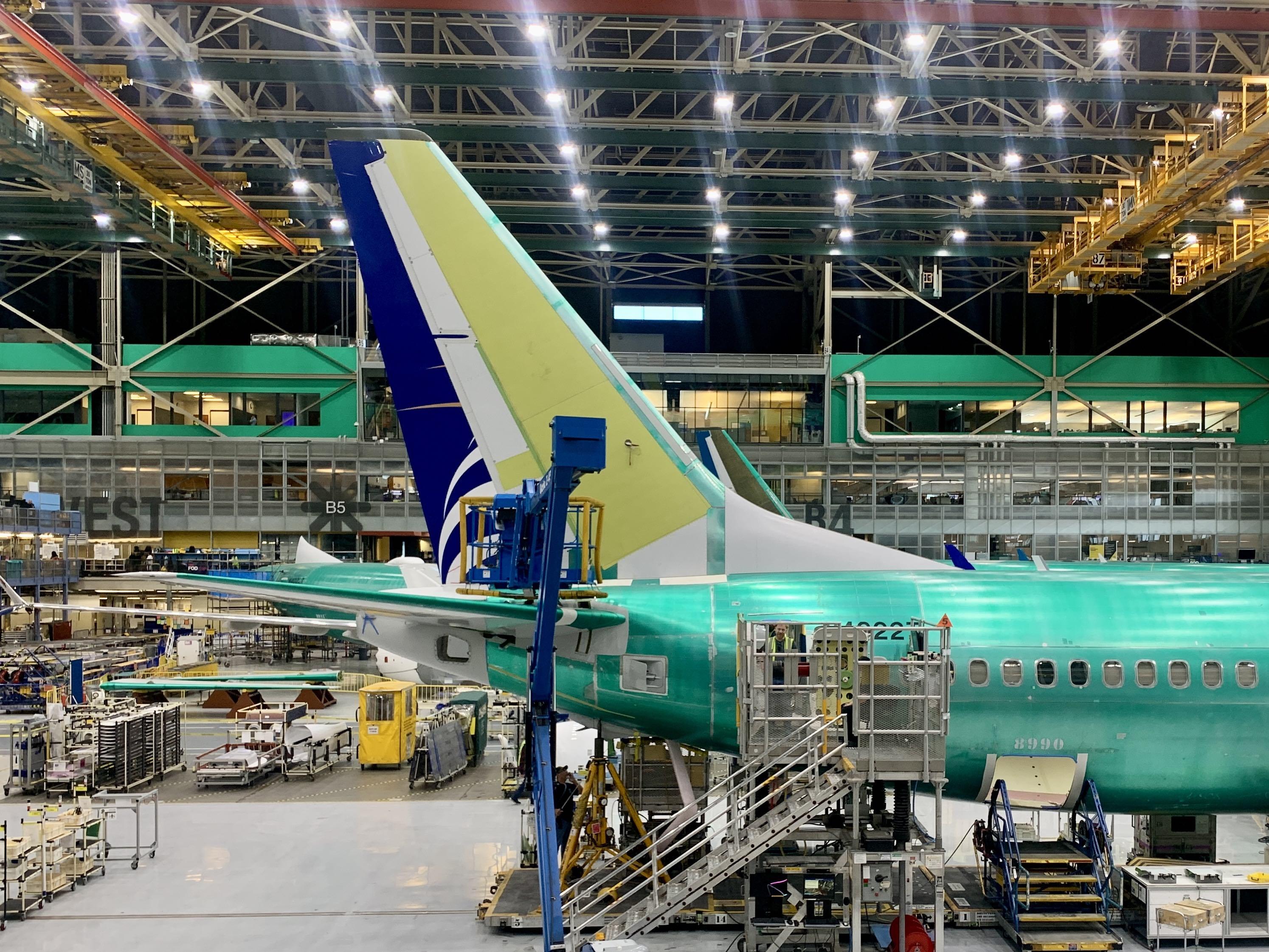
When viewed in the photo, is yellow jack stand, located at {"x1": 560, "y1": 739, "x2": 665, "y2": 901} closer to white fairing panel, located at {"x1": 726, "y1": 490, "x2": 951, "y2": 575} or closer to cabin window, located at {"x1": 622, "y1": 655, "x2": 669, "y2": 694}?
cabin window, located at {"x1": 622, "y1": 655, "x2": 669, "y2": 694}

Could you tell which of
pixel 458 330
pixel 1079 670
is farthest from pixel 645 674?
pixel 1079 670

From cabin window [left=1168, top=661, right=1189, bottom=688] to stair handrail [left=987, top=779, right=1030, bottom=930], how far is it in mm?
3041

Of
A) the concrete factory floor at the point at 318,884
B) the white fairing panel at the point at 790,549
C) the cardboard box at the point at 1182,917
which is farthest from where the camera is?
the white fairing panel at the point at 790,549

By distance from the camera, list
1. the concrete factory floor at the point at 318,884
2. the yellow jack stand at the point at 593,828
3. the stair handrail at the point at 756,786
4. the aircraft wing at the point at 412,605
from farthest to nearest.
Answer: the yellow jack stand at the point at 593,828 → the concrete factory floor at the point at 318,884 → the stair handrail at the point at 756,786 → the aircraft wing at the point at 412,605

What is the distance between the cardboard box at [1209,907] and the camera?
53.0 ft

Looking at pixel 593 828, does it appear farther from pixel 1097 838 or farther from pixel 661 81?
pixel 661 81

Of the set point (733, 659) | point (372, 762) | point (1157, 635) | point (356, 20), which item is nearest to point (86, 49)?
point (356, 20)

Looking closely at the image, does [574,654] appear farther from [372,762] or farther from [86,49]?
[86,49]

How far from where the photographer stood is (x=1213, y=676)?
16391 mm

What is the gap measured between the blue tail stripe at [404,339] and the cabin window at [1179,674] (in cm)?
1093

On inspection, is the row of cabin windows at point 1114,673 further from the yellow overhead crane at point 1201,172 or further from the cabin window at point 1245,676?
the yellow overhead crane at point 1201,172

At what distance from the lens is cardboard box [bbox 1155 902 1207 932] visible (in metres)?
16.0

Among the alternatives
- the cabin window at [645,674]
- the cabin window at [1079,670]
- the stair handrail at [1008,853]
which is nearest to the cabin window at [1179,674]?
the cabin window at [1079,670]

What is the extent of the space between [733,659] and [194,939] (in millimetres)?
9471
